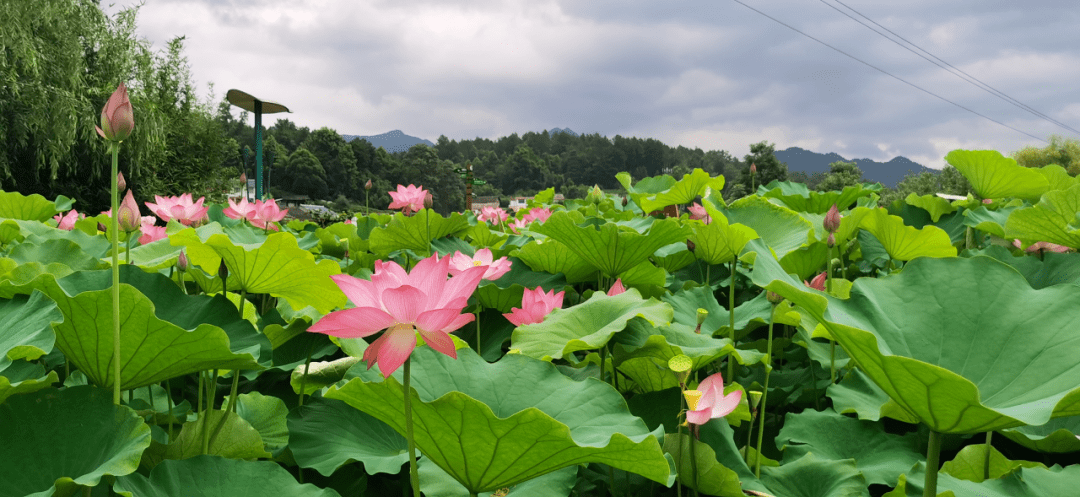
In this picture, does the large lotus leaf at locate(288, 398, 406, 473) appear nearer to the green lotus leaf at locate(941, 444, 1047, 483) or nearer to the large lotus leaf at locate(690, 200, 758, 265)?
the large lotus leaf at locate(690, 200, 758, 265)

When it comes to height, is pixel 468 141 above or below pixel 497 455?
above

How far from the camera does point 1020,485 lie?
79 centimetres

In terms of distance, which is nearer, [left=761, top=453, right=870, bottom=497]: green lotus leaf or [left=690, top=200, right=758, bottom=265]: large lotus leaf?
[left=761, top=453, right=870, bottom=497]: green lotus leaf

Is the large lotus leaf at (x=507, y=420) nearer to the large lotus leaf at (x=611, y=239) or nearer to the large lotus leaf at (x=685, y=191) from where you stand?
the large lotus leaf at (x=611, y=239)

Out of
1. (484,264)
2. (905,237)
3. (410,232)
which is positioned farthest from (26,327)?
(905,237)

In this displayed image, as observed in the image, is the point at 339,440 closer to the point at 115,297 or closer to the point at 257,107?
the point at 115,297

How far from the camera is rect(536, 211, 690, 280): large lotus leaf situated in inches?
54.7

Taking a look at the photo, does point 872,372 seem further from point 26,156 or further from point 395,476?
point 26,156

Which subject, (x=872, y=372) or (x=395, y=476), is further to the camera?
(x=395, y=476)

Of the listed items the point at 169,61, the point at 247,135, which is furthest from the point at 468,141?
the point at 169,61

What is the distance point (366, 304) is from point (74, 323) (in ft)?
1.27

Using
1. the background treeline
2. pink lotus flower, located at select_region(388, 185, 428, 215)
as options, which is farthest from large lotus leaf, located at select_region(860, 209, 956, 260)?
the background treeline

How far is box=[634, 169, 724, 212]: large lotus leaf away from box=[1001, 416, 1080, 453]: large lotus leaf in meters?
1.76

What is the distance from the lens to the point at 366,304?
2.12ft
